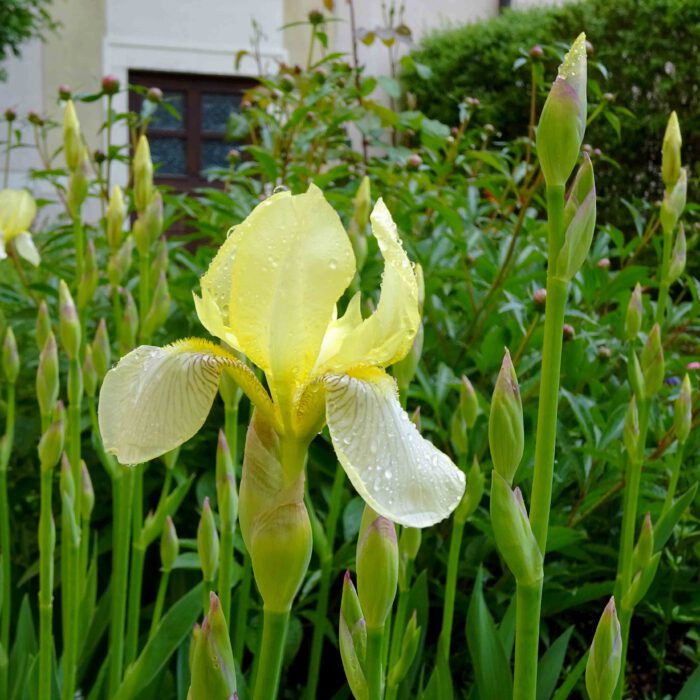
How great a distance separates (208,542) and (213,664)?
0.36m

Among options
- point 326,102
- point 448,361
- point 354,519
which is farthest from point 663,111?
point 354,519

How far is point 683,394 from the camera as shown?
1.18m

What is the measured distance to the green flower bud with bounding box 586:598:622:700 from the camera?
642 mm

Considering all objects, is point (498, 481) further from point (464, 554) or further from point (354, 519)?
point (464, 554)

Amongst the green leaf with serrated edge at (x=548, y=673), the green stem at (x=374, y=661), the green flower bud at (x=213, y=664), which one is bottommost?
the green leaf with serrated edge at (x=548, y=673)

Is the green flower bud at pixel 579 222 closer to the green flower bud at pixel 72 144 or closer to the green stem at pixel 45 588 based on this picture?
the green stem at pixel 45 588

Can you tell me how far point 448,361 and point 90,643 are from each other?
0.91 m

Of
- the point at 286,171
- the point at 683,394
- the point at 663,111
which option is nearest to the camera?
the point at 683,394

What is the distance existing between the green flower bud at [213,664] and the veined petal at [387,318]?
0.18 meters

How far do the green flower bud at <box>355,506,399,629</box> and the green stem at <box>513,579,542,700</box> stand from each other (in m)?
0.09

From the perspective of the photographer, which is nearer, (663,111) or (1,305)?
(1,305)

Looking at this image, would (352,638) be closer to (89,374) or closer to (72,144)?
(89,374)

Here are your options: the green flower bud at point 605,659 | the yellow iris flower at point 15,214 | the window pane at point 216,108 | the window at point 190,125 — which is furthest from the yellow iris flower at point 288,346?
the window pane at point 216,108

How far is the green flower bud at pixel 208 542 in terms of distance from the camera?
35.8 inches
